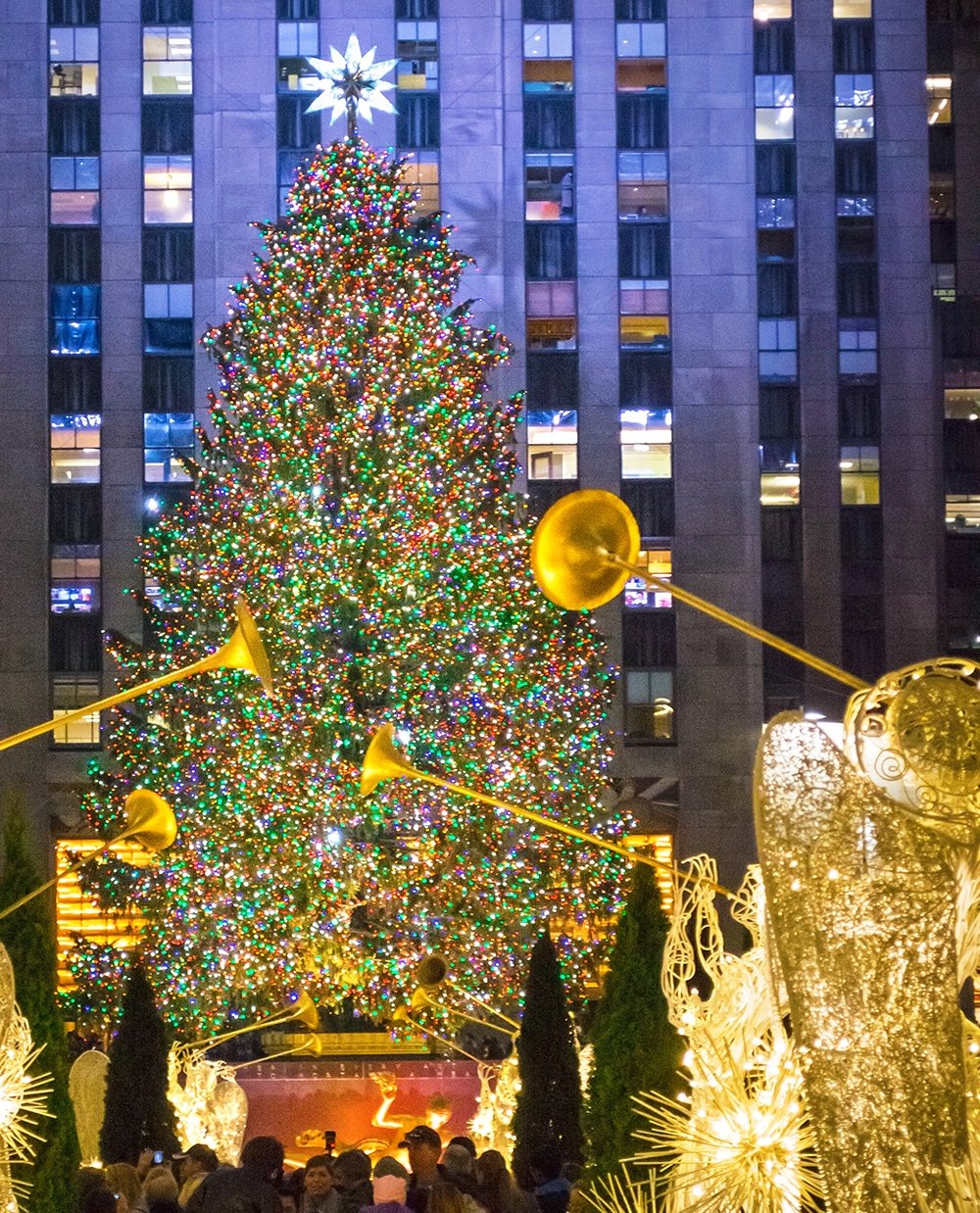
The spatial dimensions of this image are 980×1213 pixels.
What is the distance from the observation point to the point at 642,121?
122ft

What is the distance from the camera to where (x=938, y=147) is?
40.0 m

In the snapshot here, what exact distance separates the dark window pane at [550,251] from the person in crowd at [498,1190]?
25.8 meters

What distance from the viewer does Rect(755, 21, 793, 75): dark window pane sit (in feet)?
123

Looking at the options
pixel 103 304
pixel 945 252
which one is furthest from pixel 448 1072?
pixel 945 252

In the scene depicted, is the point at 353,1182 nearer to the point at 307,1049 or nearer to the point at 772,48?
the point at 307,1049

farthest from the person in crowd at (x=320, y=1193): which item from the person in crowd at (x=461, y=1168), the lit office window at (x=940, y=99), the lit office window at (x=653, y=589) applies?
the lit office window at (x=940, y=99)

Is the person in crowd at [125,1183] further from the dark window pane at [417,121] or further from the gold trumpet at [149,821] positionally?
the dark window pane at [417,121]

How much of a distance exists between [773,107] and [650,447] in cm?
649

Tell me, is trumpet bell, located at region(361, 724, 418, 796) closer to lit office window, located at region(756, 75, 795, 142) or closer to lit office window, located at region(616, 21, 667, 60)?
lit office window, located at region(616, 21, 667, 60)

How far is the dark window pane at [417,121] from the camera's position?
36.9 meters

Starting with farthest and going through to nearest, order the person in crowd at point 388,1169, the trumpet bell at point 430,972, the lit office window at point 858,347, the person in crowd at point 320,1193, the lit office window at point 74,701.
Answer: the lit office window at point 858,347, the lit office window at point 74,701, the trumpet bell at point 430,972, the person in crowd at point 320,1193, the person in crowd at point 388,1169

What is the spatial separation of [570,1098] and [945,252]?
26.7 metres

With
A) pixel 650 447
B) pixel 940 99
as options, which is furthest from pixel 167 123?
pixel 940 99

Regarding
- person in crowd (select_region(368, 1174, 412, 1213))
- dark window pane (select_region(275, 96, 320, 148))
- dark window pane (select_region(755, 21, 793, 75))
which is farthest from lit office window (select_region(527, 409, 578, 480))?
person in crowd (select_region(368, 1174, 412, 1213))
